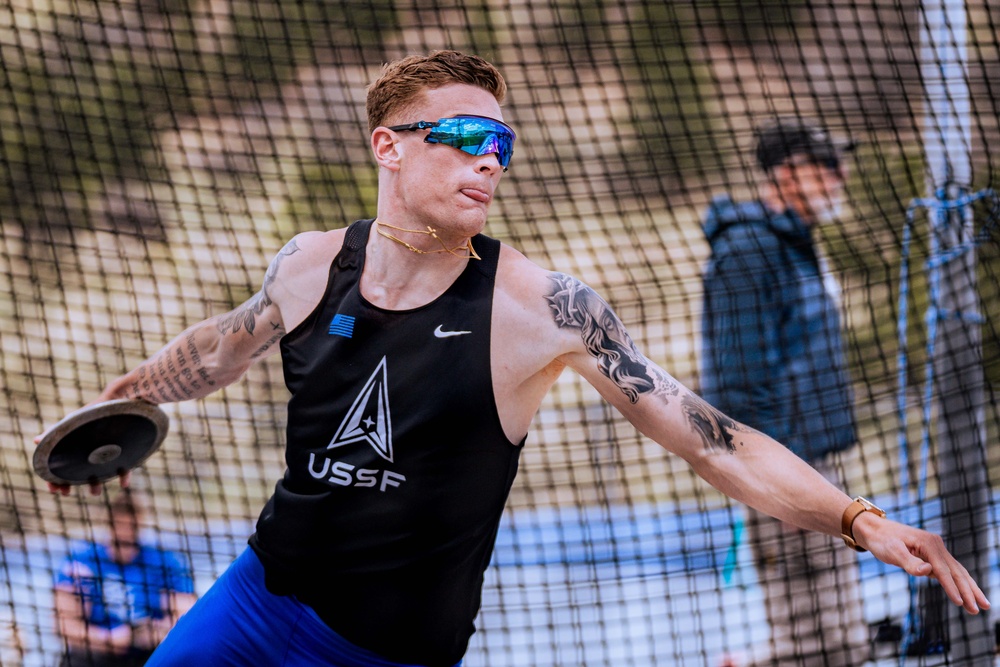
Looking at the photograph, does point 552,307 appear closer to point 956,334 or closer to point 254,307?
point 254,307

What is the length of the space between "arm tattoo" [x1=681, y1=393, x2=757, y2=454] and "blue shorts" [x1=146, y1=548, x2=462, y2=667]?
2.19 ft

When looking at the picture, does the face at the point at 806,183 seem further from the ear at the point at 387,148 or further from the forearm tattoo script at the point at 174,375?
the forearm tattoo script at the point at 174,375

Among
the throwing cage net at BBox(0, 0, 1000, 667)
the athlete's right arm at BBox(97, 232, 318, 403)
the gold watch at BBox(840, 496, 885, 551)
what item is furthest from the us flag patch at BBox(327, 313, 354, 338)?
the throwing cage net at BBox(0, 0, 1000, 667)

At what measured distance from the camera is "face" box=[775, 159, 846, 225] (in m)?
3.46

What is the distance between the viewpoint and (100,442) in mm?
2328

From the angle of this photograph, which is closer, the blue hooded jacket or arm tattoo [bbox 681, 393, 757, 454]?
arm tattoo [bbox 681, 393, 757, 454]

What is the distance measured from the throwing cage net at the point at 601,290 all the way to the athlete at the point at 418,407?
5.35 ft

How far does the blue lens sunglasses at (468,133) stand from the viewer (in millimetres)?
1859

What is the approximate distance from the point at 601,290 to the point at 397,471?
385 centimetres

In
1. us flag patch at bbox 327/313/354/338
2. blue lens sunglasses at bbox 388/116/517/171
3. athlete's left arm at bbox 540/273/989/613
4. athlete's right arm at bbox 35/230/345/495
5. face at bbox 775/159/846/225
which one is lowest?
athlete's left arm at bbox 540/273/989/613

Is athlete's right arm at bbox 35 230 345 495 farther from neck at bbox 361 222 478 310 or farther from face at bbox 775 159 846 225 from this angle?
face at bbox 775 159 846 225

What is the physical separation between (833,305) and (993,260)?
95 cm

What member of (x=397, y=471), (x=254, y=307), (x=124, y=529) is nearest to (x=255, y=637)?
(x=397, y=471)

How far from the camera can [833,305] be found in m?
3.53
